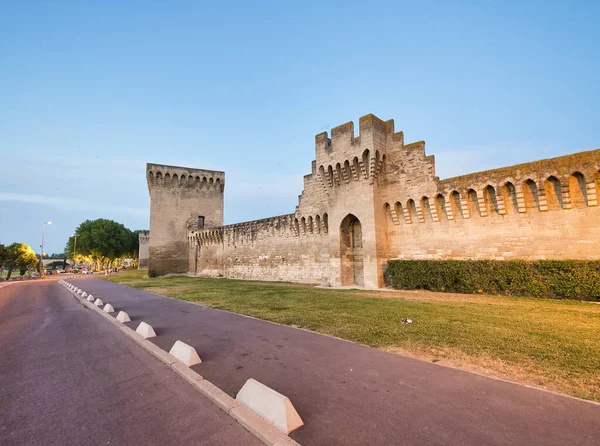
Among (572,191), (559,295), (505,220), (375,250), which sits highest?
(572,191)

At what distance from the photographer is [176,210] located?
35750mm

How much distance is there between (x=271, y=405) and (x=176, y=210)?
1430 inches

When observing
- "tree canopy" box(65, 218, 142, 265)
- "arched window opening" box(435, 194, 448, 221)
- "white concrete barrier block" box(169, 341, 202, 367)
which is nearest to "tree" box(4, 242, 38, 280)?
"tree canopy" box(65, 218, 142, 265)

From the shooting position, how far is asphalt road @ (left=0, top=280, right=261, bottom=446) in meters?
3.03

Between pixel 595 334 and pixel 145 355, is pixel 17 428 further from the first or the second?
pixel 595 334

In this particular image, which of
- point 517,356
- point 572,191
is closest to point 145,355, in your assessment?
point 517,356

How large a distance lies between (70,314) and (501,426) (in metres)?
13.4

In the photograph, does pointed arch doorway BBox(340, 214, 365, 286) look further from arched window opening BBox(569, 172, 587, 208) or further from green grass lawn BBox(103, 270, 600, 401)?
arched window opening BBox(569, 172, 587, 208)

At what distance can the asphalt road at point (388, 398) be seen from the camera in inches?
113

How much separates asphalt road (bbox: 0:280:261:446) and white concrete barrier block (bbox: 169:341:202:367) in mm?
295

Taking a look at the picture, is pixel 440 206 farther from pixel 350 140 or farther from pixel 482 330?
pixel 482 330

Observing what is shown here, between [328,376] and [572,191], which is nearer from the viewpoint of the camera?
[328,376]

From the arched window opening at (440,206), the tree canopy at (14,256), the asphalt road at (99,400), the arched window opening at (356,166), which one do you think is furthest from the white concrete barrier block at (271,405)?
the tree canopy at (14,256)

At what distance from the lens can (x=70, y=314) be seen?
34.8ft
